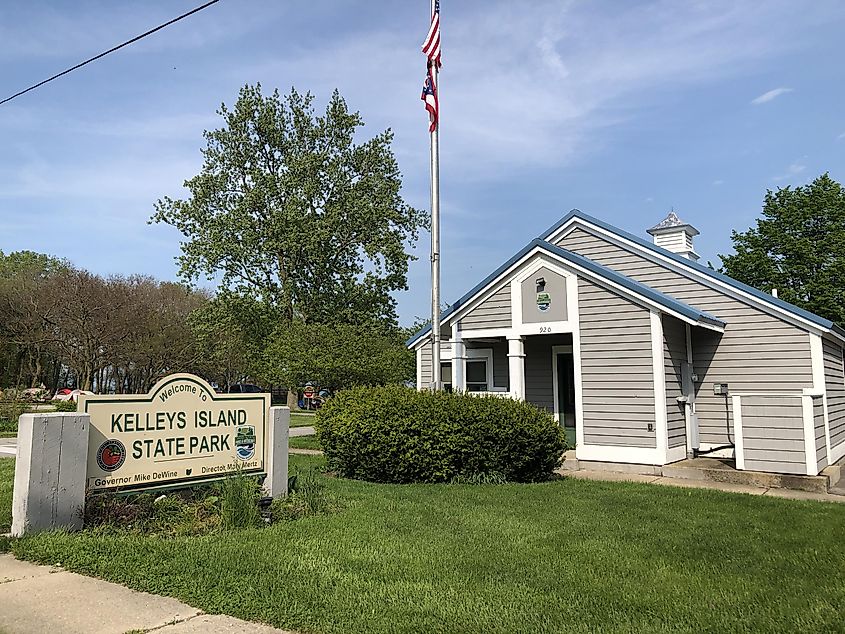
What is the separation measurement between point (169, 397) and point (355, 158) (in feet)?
89.7

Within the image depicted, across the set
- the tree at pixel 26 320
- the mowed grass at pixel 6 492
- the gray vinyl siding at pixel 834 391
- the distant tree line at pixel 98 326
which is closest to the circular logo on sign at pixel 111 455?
the mowed grass at pixel 6 492

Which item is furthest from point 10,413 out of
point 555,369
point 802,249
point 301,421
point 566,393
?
point 802,249

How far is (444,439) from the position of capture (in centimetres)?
1054

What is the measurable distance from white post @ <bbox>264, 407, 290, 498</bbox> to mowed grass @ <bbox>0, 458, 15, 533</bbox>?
284 centimetres

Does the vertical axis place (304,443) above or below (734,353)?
below

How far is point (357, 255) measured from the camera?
109ft

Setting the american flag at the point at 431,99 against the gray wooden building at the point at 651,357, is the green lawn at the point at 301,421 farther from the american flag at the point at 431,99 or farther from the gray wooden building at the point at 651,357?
the american flag at the point at 431,99

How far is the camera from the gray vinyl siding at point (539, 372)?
1540 centimetres

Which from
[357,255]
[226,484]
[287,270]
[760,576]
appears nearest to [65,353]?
[287,270]

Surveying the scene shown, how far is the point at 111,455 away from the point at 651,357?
9.35 m

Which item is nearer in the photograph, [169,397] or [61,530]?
[61,530]

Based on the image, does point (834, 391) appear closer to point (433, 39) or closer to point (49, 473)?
point (433, 39)

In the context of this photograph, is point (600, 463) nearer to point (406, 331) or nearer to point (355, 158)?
point (406, 331)

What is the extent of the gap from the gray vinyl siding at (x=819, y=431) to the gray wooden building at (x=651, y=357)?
0.12 feet
